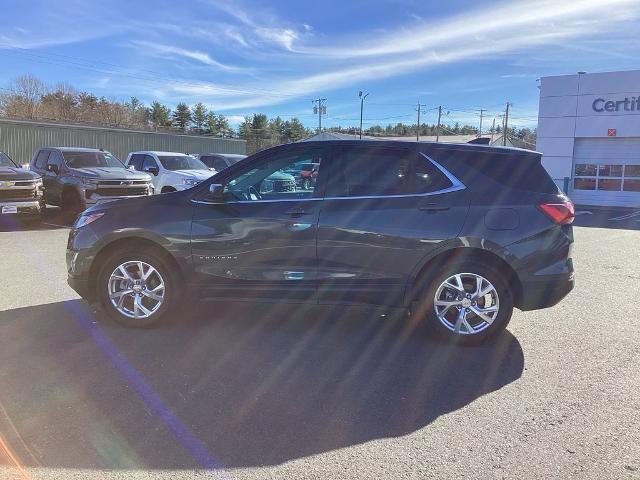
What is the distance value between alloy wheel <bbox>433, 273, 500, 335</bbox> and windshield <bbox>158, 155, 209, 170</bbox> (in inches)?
500

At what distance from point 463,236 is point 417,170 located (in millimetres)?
732

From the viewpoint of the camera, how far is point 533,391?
12.8 ft

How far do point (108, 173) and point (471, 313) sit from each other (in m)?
11.4

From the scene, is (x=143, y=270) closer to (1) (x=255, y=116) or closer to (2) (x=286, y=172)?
(2) (x=286, y=172)

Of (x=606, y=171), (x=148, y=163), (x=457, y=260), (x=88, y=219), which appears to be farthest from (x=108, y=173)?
(x=606, y=171)

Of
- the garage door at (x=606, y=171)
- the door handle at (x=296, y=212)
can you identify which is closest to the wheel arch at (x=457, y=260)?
the door handle at (x=296, y=212)

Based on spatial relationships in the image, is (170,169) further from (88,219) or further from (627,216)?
(627,216)

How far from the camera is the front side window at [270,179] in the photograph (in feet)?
16.1

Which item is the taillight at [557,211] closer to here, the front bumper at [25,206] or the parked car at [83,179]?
the parked car at [83,179]

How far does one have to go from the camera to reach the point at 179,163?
1612 centimetres

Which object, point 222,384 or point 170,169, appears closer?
point 222,384

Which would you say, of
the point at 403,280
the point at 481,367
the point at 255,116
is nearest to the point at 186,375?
the point at 403,280

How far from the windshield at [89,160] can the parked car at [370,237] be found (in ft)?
34.3

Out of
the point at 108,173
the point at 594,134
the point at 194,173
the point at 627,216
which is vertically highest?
the point at 594,134
